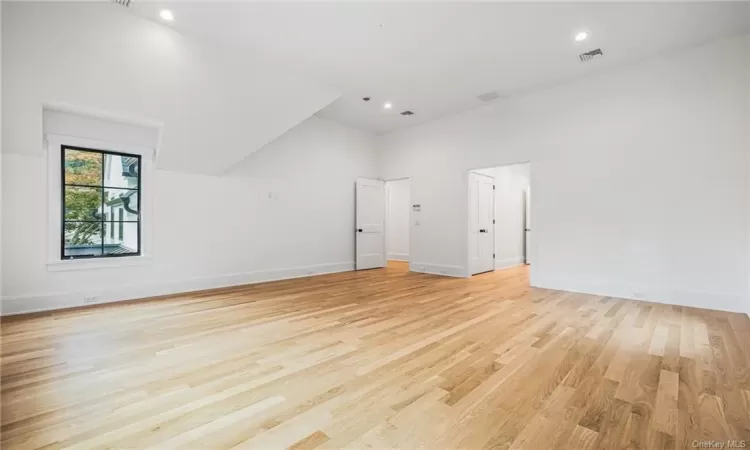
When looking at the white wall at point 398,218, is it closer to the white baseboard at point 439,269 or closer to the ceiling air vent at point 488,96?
the white baseboard at point 439,269

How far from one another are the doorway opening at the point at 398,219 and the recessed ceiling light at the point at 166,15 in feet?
23.1

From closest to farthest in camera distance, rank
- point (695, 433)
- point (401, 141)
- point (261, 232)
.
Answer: point (695, 433), point (261, 232), point (401, 141)

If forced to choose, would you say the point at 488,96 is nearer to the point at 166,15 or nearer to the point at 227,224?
the point at 166,15

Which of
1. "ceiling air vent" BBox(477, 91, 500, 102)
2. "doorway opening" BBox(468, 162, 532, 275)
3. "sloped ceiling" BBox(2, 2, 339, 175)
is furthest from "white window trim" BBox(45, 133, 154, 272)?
"doorway opening" BBox(468, 162, 532, 275)

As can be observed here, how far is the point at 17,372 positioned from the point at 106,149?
3375mm

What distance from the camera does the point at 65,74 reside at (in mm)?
3492

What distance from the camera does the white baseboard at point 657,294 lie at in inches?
161

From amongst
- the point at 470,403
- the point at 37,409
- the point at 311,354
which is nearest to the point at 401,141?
the point at 311,354

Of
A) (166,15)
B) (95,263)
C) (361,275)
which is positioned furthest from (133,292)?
(361,275)

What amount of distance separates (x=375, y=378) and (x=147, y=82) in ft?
13.9

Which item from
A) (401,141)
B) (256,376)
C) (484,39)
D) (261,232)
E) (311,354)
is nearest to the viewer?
(256,376)

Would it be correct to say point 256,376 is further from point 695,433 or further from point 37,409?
point 695,433

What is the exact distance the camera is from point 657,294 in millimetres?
4566
